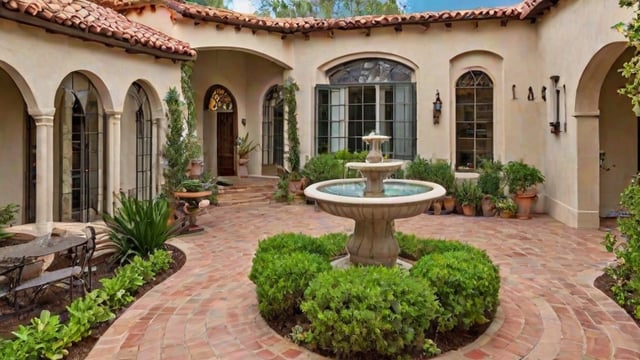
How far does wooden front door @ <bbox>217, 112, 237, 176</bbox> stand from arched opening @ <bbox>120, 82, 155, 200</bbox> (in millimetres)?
5556

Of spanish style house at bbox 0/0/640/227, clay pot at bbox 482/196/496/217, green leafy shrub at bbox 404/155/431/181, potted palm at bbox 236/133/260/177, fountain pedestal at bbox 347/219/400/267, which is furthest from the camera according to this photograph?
potted palm at bbox 236/133/260/177

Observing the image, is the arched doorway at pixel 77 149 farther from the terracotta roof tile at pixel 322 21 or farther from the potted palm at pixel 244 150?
the potted palm at pixel 244 150

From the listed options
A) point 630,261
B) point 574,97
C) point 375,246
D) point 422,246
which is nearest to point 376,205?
point 375,246

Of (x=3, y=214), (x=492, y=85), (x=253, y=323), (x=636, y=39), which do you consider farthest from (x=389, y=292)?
(x=492, y=85)

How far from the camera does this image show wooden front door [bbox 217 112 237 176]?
52.5 feet

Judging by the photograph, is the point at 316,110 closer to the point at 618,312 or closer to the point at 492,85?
the point at 492,85

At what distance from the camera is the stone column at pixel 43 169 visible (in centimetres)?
730

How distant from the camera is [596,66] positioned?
8.62m

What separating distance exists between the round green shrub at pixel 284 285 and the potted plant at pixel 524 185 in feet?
25.9

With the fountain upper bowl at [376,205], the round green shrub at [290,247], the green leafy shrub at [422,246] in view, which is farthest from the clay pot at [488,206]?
the fountain upper bowl at [376,205]

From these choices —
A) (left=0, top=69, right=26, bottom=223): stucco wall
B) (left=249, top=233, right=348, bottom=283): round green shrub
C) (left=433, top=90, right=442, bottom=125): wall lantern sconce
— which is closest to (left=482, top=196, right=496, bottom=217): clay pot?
(left=433, top=90, right=442, bottom=125): wall lantern sconce

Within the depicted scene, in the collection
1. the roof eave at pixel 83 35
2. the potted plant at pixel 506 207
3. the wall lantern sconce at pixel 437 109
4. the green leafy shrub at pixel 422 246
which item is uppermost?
the roof eave at pixel 83 35

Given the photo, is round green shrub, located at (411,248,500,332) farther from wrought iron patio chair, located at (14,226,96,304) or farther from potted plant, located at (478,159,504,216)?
potted plant, located at (478,159,504,216)

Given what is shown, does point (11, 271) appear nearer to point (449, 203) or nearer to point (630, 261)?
point (630, 261)
